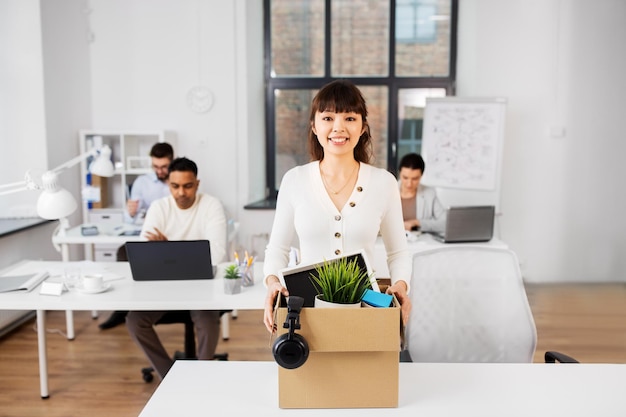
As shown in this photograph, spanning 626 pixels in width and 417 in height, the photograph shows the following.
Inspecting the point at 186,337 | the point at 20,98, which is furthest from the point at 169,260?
the point at 20,98

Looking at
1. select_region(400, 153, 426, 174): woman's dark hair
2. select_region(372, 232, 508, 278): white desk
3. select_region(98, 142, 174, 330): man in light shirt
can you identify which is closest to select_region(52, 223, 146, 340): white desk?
select_region(98, 142, 174, 330): man in light shirt

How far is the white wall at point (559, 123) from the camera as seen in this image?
17.4 feet

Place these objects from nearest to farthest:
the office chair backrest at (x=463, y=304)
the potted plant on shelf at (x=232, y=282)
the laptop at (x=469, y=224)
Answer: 1. the office chair backrest at (x=463, y=304)
2. the potted plant on shelf at (x=232, y=282)
3. the laptop at (x=469, y=224)

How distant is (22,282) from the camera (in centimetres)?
269

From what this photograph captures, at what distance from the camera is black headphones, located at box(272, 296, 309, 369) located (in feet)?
4.27

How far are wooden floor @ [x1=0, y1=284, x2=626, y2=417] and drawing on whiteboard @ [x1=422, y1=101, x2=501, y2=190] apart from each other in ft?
3.85

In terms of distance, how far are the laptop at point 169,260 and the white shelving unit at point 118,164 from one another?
229 cm

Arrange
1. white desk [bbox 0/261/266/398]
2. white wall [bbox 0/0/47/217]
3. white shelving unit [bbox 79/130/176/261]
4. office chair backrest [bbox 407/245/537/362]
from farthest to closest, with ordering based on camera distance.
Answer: white shelving unit [bbox 79/130/176/261], white wall [bbox 0/0/47/217], white desk [bbox 0/261/266/398], office chair backrest [bbox 407/245/537/362]

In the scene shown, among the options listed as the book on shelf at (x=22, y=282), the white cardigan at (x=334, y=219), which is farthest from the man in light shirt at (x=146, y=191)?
the white cardigan at (x=334, y=219)

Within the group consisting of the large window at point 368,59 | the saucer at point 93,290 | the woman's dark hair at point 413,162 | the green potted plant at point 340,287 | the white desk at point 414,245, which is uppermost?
the large window at point 368,59

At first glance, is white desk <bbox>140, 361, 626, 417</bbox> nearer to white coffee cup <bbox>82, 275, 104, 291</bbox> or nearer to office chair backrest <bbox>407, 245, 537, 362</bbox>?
Answer: office chair backrest <bbox>407, 245, 537, 362</bbox>

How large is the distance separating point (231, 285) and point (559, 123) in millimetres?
3988

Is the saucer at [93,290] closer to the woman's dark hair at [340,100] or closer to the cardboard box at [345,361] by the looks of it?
the woman's dark hair at [340,100]

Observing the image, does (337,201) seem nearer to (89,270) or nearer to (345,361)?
(345,361)
